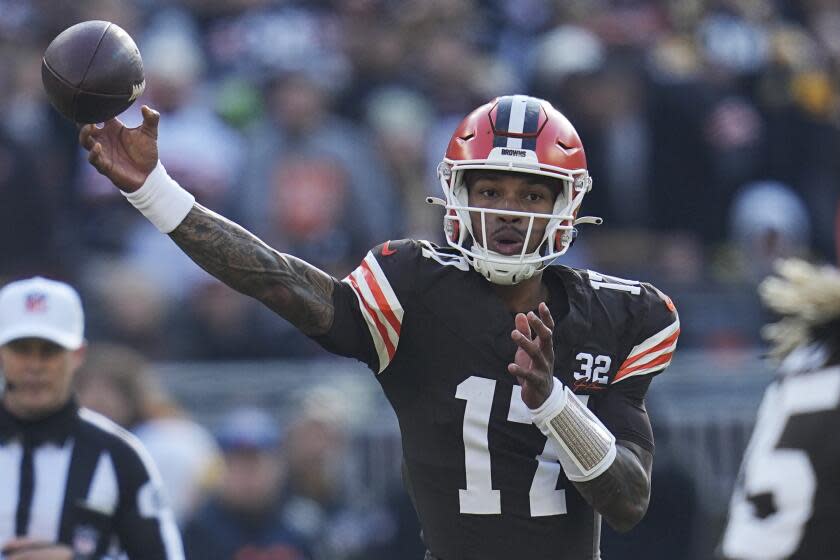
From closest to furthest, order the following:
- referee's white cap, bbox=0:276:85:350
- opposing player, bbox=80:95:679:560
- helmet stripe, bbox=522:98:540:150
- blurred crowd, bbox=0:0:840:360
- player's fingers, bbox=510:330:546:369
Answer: player's fingers, bbox=510:330:546:369 < opposing player, bbox=80:95:679:560 < helmet stripe, bbox=522:98:540:150 < referee's white cap, bbox=0:276:85:350 < blurred crowd, bbox=0:0:840:360

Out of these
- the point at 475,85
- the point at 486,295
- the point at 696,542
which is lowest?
the point at 696,542

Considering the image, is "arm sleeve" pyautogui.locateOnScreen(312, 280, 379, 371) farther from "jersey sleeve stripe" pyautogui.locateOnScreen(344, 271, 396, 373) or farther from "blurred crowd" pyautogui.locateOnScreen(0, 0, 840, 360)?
"blurred crowd" pyautogui.locateOnScreen(0, 0, 840, 360)

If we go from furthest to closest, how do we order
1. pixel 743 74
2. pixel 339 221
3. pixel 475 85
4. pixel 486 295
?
pixel 743 74 → pixel 475 85 → pixel 339 221 → pixel 486 295

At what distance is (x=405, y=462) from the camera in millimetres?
4602

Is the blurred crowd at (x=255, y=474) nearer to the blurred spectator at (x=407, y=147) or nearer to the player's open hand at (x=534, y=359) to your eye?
the blurred spectator at (x=407, y=147)

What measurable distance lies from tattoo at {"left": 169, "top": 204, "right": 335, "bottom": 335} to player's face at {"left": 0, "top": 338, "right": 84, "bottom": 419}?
162 centimetres

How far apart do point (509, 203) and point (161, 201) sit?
3.07ft

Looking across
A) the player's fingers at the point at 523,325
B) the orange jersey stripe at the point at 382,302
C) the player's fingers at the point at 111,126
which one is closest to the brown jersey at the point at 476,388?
the orange jersey stripe at the point at 382,302

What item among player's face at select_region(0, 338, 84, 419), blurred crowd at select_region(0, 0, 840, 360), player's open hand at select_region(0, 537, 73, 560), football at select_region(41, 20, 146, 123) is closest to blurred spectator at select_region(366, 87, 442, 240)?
blurred crowd at select_region(0, 0, 840, 360)

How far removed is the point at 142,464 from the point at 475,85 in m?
5.56

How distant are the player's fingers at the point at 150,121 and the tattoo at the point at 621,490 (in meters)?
1.39

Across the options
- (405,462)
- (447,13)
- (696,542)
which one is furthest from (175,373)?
(405,462)

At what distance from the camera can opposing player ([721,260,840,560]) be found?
388cm

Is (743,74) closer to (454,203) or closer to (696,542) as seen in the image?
(696,542)
